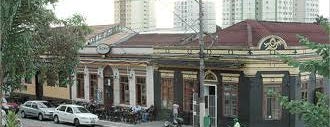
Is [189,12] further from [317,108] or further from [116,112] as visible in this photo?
[317,108]

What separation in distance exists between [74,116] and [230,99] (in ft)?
30.8

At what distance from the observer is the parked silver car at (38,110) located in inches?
1490

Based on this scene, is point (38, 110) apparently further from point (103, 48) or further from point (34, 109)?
point (103, 48)

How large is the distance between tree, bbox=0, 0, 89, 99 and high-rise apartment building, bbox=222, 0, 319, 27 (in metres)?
9.26

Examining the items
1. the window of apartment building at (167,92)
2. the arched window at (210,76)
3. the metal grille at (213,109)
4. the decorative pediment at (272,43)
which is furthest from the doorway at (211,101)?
the decorative pediment at (272,43)

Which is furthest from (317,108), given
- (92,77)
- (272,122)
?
(92,77)

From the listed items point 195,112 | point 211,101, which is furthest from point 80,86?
point 211,101

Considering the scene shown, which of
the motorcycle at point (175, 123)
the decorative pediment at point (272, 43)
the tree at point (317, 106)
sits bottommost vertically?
the motorcycle at point (175, 123)

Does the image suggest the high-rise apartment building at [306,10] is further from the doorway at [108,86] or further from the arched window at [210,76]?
the doorway at [108,86]

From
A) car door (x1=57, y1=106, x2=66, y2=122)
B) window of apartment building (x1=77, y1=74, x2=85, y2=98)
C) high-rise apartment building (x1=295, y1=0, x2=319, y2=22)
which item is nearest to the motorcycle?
car door (x1=57, y1=106, x2=66, y2=122)

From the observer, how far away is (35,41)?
2747cm

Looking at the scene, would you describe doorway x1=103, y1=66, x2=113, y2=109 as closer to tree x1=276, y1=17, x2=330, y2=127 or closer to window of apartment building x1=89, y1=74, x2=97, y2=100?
window of apartment building x1=89, y1=74, x2=97, y2=100

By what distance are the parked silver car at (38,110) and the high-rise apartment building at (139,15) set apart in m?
10.3

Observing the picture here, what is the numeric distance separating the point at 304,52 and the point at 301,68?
21.5 metres
